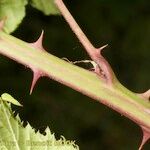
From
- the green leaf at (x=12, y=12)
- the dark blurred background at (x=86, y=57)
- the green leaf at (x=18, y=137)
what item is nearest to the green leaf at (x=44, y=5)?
the green leaf at (x=12, y=12)

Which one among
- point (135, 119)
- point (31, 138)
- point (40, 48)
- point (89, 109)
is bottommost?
point (89, 109)

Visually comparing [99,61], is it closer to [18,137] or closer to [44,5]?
[18,137]

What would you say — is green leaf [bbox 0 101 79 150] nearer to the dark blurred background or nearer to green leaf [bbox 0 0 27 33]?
green leaf [bbox 0 0 27 33]

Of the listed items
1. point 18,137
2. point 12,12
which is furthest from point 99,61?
point 12,12

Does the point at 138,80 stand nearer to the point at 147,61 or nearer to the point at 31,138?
the point at 147,61

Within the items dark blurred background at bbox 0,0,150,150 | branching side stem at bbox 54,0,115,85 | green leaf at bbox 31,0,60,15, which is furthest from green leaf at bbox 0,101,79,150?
dark blurred background at bbox 0,0,150,150

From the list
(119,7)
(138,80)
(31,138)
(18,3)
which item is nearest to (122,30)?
(119,7)

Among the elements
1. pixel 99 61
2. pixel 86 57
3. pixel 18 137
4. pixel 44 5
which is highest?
pixel 99 61
